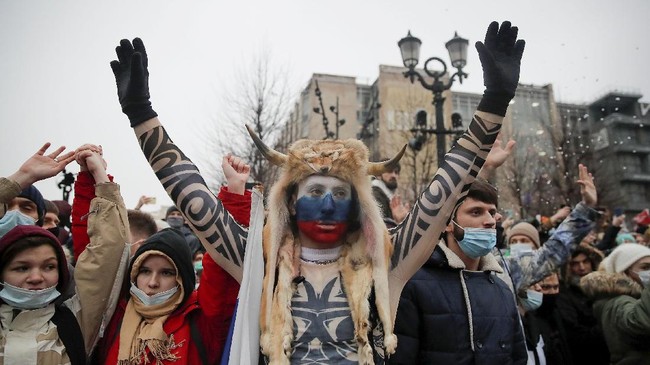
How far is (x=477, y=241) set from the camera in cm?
285

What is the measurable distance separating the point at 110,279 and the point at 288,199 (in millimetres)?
1113

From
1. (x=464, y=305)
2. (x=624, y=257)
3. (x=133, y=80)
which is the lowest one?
(x=464, y=305)

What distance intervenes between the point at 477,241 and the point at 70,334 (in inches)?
93.9

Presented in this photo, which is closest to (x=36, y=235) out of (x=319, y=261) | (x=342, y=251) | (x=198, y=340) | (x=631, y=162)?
(x=198, y=340)

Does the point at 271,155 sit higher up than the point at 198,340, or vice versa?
the point at 271,155

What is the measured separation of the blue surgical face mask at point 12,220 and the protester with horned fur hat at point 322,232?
144cm

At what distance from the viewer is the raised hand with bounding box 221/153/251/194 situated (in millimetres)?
2527

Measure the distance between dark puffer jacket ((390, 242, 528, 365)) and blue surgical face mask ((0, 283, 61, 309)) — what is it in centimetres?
190

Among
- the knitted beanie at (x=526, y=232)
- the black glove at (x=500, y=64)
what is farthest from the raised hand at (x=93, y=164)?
the knitted beanie at (x=526, y=232)

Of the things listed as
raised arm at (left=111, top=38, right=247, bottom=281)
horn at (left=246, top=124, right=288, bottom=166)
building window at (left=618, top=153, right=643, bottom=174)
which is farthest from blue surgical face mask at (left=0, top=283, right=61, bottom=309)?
building window at (left=618, top=153, right=643, bottom=174)

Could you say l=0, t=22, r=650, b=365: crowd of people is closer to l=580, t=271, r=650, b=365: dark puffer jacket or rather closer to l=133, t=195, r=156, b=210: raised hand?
l=580, t=271, r=650, b=365: dark puffer jacket

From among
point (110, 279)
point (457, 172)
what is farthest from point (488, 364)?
point (110, 279)

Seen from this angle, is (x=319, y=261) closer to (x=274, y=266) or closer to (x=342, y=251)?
(x=342, y=251)

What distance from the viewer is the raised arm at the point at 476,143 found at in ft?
7.09
